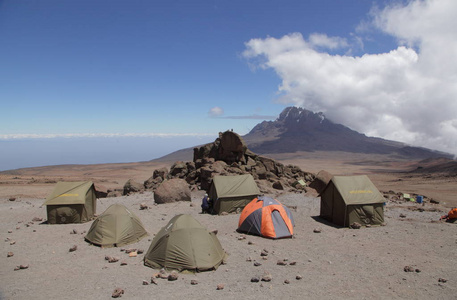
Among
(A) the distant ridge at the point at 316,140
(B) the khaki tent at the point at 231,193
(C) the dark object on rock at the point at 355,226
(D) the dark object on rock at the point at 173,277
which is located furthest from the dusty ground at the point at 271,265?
(A) the distant ridge at the point at 316,140

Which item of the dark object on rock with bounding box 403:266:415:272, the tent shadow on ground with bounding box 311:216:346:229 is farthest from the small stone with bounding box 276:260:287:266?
the tent shadow on ground with bounding box 311:216:346:229

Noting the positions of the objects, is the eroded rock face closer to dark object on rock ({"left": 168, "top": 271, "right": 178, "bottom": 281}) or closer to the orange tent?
the orange tent

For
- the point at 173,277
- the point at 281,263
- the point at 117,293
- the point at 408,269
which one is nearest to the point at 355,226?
the point at 408,269

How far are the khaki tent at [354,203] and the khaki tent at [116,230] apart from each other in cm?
911

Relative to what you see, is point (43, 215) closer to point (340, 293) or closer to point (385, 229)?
point (340, 293)

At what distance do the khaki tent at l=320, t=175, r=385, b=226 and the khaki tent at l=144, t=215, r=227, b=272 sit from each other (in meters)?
7.30

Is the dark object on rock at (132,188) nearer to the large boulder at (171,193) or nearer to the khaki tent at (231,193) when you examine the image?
the large boulder at (171,193)

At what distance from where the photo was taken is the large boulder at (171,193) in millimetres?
20234

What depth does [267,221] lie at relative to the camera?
42.1 ft

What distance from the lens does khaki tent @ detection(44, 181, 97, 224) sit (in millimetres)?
15094

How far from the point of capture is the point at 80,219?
15305mm

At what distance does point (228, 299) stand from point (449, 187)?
32.9 meters

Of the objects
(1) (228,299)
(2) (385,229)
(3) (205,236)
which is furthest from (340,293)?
(2) (385,229)

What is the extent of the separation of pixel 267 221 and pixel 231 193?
16.0 feet
